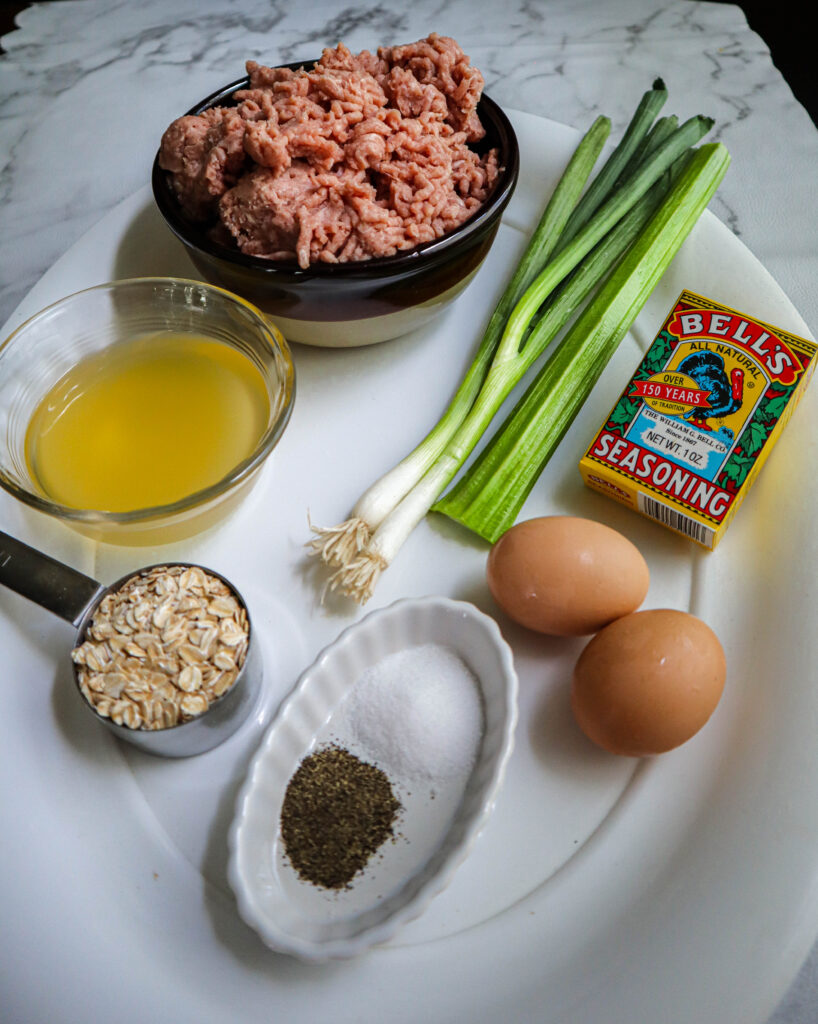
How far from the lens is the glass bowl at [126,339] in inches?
49.4

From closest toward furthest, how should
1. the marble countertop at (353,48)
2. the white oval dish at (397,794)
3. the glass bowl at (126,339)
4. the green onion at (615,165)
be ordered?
1. the white oval dish at (397,794)
2. the glass bowl at (126,339)
3. the green onion at (615,165)
4. the marble countertop at (353,48)

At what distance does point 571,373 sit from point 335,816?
2.86ft

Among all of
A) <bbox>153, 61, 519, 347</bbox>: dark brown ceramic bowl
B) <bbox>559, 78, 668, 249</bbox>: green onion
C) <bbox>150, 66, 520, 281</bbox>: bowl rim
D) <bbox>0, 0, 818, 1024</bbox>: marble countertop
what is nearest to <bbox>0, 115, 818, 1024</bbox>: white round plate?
<bbox>153, 61, 519, 347</bbox>: dark brown ceramic bowl

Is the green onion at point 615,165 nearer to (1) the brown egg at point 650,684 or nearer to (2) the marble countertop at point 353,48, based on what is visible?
(2) the marble countertop at point 353,48

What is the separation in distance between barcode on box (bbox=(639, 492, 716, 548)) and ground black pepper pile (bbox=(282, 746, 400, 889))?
609 mm

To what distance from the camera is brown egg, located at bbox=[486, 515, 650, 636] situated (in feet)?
3.92

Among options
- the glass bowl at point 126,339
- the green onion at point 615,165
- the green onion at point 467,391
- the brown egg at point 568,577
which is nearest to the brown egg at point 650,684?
the brown egg at point 568,577

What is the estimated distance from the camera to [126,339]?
5.04 ft

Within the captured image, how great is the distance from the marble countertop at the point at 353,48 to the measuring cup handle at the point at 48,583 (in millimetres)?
996

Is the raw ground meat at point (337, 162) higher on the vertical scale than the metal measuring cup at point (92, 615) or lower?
higher

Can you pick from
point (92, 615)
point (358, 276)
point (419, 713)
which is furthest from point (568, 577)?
point (92, 615)

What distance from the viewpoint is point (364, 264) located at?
4.32 feet

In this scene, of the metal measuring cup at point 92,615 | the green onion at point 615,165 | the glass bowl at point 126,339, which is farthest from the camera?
the green onion at point 615,165

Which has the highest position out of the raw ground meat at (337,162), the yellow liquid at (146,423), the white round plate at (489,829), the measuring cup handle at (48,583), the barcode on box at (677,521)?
the raw ground meat at (337,162)
